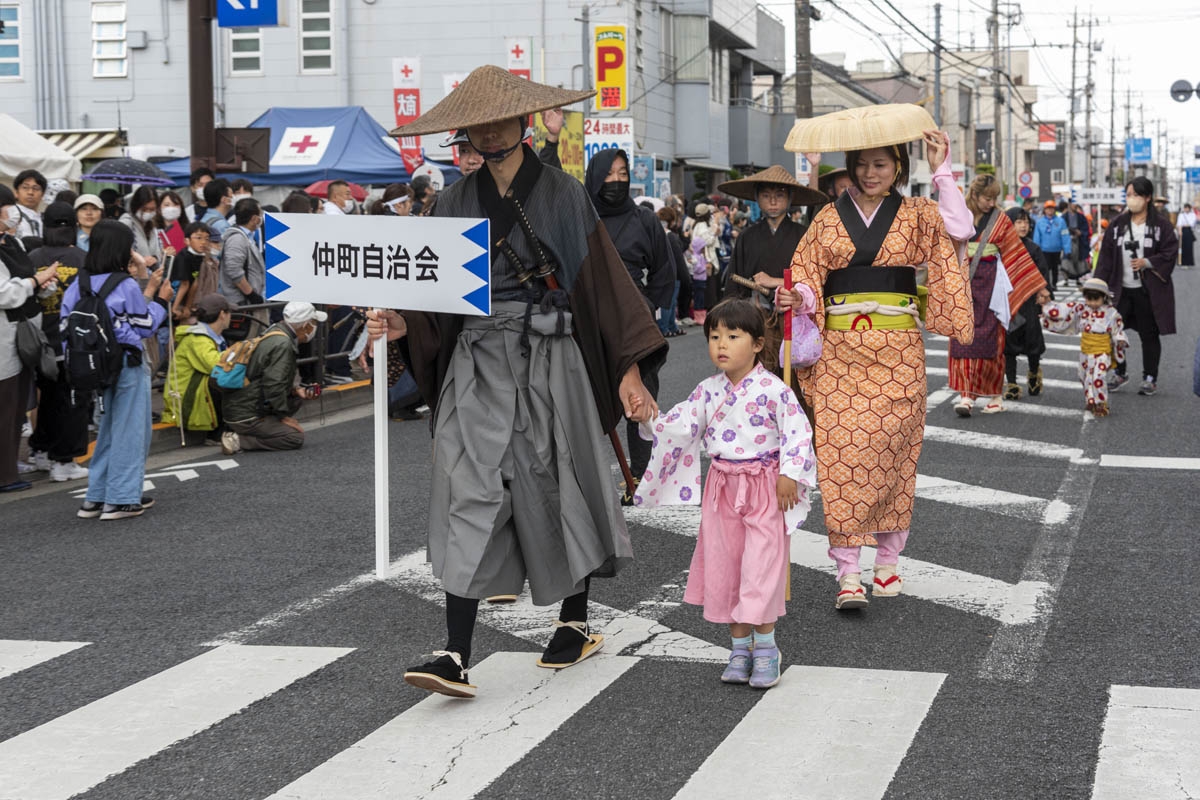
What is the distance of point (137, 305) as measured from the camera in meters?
8.36

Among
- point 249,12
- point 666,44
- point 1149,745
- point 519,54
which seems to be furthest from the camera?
point 666,44

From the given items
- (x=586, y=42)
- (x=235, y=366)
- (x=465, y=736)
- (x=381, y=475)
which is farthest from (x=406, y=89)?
(x=465, y=736)

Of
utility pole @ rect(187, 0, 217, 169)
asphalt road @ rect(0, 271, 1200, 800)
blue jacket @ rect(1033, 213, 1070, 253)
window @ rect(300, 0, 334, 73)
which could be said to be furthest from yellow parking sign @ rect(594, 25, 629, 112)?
asphalt road @ rect(0, 271, 1200, 800)

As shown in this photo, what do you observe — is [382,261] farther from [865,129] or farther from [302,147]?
[302,147]

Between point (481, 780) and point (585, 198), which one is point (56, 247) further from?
point (481, 780)

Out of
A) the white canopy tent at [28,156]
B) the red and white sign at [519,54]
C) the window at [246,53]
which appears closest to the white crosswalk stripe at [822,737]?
the white canopy tent at [28,156]

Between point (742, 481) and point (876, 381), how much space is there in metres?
1.28

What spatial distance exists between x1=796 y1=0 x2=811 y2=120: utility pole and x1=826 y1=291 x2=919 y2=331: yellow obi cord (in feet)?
65.6

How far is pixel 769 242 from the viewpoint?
Result: 8.12m

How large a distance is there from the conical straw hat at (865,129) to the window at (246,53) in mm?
28110

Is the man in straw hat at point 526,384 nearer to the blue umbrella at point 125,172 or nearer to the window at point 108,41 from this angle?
the blue umbrella at point 125,172

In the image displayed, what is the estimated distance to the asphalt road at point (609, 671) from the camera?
4117 millimetres

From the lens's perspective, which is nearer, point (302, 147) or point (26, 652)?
point (26, 652)

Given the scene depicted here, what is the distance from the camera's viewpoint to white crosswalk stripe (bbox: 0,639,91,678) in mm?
5355
